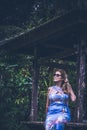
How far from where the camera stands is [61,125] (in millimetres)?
10516

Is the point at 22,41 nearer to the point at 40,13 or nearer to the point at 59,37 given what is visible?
the point at 59,37

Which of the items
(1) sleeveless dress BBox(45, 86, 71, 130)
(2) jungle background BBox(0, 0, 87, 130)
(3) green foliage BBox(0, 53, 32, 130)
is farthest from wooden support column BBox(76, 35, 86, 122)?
(3) green foliage BBox(0, 53, 32, 130)

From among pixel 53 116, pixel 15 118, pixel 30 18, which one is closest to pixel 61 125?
pixel 53 116

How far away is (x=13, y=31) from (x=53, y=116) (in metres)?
6.49

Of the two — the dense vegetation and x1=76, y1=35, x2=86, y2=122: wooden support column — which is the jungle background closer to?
the dense vegetation

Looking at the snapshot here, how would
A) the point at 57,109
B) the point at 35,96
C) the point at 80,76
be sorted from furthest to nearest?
the point at 35,96 → the point at 57,109 → the point at 80,76

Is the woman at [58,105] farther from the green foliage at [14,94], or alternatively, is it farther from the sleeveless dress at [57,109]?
the green foliage at [14,94]

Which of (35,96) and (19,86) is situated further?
(19,86)

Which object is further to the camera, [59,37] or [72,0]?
[72,0]

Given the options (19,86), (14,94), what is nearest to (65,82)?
(19,86)

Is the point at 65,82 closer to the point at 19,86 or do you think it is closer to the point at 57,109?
the point at 57,109

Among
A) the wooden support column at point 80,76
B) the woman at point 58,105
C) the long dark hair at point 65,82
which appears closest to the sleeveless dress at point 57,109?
the woman at point 58,105

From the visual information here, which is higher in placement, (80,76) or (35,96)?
(80,76)

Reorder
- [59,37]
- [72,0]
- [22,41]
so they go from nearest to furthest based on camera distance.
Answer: [59,37] < [22,41] < [72,0]
